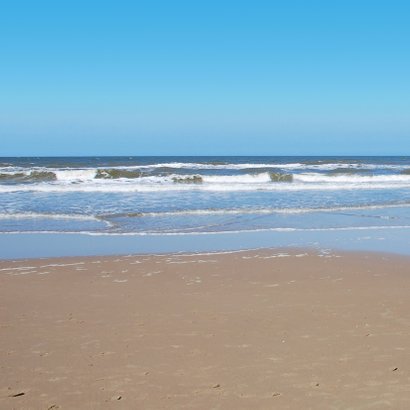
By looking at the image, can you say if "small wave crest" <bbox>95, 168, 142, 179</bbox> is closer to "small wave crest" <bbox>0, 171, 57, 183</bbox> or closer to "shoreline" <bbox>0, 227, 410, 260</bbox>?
"small wave crest" <bbox>0, 171, 57, 183</bbox>

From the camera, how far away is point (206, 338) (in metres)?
4.44

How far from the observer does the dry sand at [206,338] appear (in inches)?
133

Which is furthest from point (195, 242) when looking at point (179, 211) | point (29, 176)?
point (29, 176)

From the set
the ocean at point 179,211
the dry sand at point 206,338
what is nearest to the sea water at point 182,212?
the ocean at point 179,211

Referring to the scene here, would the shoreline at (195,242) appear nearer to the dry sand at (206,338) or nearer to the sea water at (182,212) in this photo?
the sea water at (182,212)

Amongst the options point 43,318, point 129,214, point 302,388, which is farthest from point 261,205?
point 302,388

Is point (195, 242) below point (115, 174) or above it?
below


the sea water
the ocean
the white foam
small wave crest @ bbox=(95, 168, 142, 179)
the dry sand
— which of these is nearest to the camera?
the dry sand

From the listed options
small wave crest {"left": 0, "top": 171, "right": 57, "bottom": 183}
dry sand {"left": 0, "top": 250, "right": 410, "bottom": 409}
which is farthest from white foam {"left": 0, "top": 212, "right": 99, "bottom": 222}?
small wave crest {"left": 0, "top": 171, "right": 57, "bottom": 183}

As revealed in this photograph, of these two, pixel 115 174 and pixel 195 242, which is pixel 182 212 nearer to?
pixel 195 242

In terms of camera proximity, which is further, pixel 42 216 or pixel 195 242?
pixel 42 216

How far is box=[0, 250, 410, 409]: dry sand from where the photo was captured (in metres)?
3.37

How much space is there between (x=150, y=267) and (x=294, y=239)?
3793 mm

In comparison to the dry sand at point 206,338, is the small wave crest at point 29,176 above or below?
above
